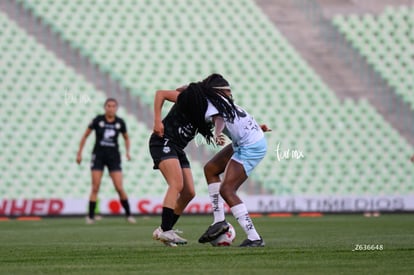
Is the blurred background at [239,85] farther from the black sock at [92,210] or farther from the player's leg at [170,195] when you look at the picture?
the player's leg at [170,195]

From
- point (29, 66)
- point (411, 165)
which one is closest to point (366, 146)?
point (411, 165)

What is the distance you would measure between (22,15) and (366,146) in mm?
9613

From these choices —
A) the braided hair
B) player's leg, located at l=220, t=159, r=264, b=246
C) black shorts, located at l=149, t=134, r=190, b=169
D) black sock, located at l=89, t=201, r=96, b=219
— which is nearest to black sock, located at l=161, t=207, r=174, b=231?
black shorts, located at l=149, t=134, r=190, b=169

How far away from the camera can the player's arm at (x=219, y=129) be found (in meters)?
8.82

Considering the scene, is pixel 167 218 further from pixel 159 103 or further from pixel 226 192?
pixel 159 103

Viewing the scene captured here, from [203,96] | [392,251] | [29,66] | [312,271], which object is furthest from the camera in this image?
[29,66]

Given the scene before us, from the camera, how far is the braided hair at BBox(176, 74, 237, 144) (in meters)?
9.28

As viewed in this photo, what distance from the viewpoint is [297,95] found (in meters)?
23.8

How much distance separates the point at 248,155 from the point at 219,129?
579 millimetres

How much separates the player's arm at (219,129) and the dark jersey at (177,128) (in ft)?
2.09

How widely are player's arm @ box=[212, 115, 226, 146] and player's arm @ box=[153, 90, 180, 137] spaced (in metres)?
0.66

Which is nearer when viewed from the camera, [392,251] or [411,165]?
[392,251]

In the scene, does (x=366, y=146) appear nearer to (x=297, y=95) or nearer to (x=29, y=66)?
(x=297, y=95)

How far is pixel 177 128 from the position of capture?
384 inches
